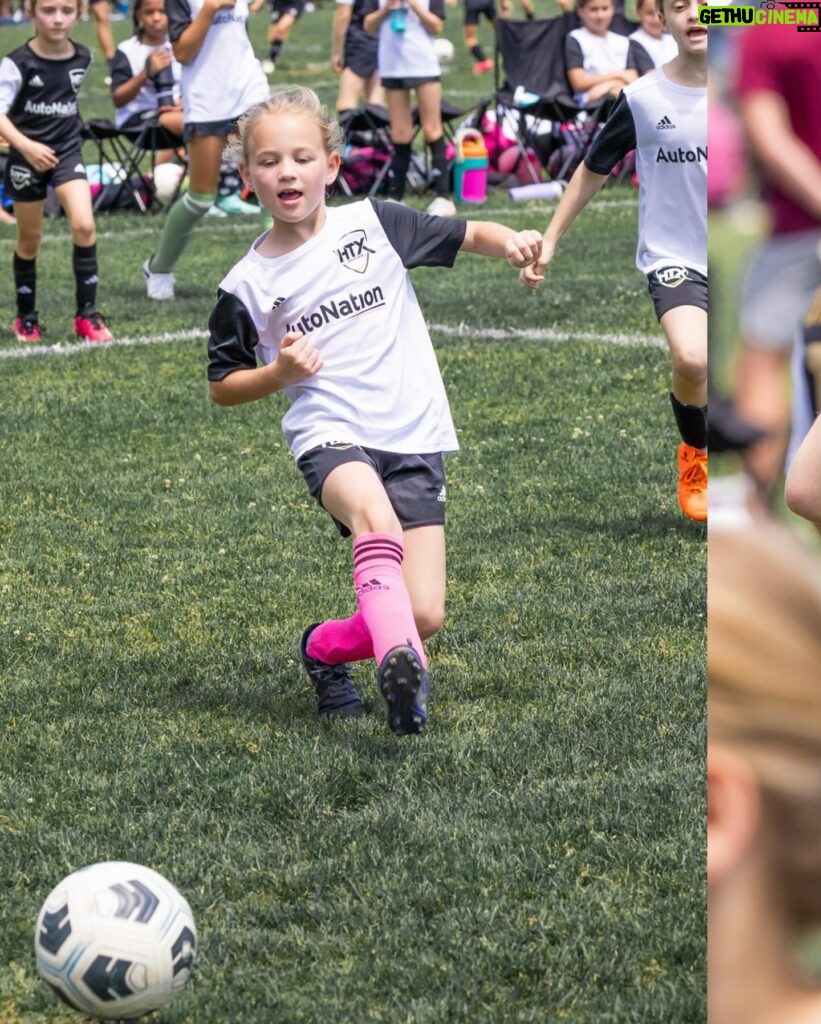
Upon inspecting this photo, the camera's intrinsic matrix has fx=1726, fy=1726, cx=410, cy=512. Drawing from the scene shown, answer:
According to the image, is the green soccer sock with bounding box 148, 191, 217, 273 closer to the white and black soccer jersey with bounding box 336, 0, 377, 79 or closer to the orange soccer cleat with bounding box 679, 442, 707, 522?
the orange soccer cleat with bounding box 679, 442, 707, 522

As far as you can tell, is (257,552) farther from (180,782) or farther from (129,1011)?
(129,1011)

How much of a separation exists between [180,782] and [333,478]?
2.63ft

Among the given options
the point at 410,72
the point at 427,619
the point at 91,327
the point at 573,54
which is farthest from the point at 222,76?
the point at 427,619

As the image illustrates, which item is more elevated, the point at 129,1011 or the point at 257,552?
the point at 129,1011

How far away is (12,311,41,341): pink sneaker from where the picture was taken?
938 centimetres

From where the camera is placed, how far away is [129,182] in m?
14.3

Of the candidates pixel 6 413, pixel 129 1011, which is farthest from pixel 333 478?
pixel 6 413

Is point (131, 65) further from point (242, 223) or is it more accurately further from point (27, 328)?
point (27, 328)

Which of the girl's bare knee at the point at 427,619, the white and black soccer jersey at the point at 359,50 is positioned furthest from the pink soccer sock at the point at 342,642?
the white and black soccer jersey at the point at 359,50

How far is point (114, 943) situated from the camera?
276 centimetres

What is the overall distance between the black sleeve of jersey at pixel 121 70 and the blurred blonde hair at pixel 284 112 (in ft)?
34.5

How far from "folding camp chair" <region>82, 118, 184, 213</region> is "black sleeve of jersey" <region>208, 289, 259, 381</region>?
32.4 feet

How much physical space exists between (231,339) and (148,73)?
1029cm

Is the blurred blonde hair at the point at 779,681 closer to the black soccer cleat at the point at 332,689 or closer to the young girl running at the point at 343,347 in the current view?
the young girl running at the point at 343,347
